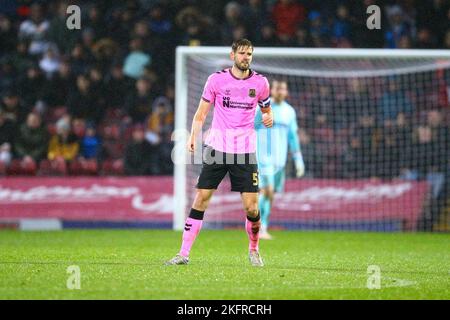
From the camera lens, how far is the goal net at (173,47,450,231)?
56.8 ft

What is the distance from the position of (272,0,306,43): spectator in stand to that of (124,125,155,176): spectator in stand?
391 cm

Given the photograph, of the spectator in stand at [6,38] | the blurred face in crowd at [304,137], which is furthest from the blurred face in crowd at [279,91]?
the spectator in stand at [6,38]

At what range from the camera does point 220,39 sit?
20.6 meters

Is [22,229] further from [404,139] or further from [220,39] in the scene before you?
[404,139]

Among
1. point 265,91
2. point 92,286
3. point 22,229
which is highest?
point 265,91

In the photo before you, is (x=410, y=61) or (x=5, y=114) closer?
(x=410, y=61)

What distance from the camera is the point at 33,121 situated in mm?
18875

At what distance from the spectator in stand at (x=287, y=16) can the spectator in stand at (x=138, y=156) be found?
3912 mm

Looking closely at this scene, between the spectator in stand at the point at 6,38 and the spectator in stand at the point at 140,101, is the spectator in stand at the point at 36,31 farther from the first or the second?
the spectator in stand at the point at 140,101

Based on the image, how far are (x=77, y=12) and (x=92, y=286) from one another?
975 cm

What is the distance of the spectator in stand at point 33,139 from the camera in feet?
62.0

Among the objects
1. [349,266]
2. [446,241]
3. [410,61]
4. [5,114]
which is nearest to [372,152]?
[410,61]

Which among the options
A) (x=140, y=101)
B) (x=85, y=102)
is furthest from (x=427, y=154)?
(x=85, y=102)
